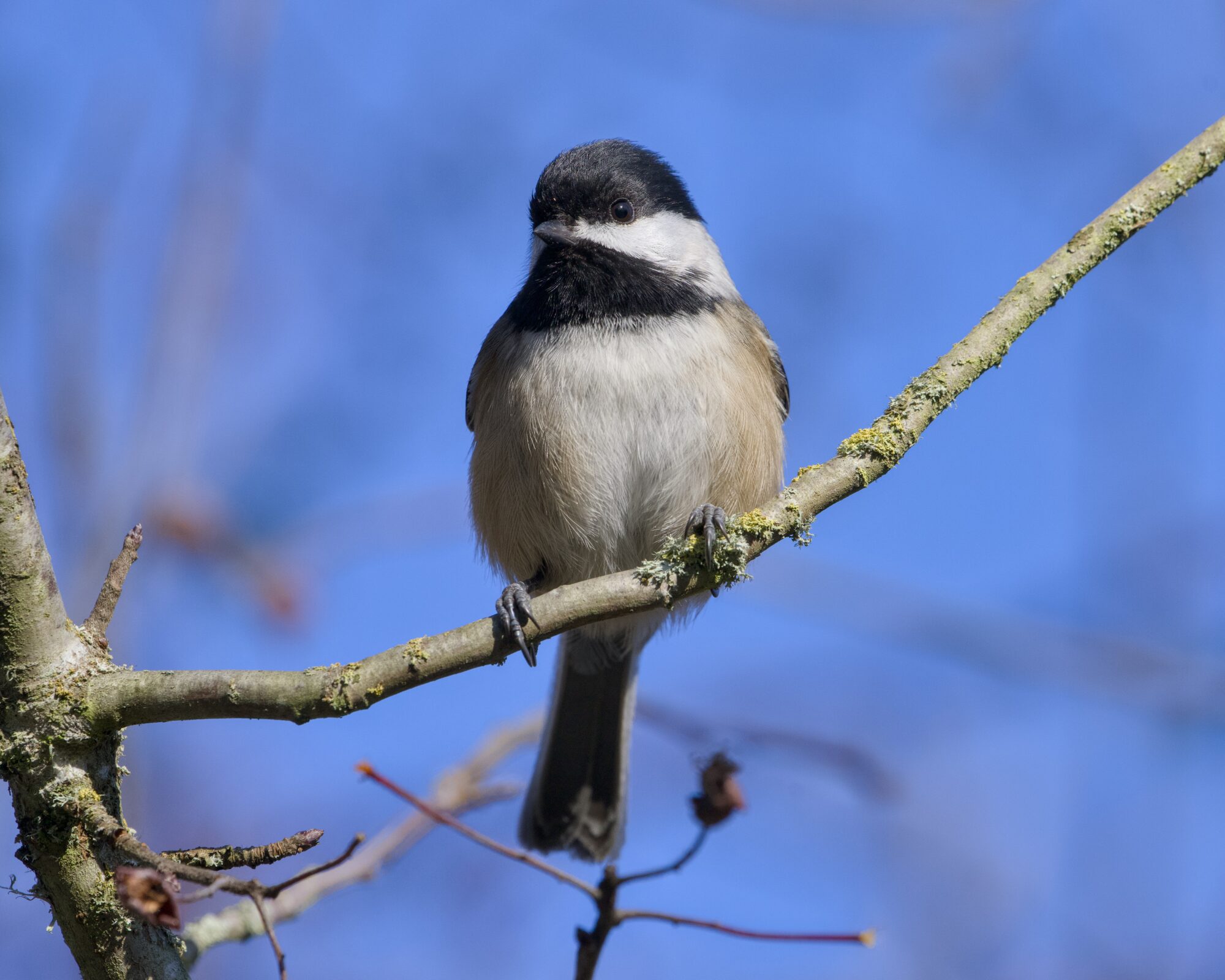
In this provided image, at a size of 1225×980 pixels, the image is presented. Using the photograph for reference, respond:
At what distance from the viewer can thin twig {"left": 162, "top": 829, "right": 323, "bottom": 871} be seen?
1.78 metres

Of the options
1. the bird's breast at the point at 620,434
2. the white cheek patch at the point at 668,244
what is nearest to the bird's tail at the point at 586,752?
the bird's breast at the point at 620,434

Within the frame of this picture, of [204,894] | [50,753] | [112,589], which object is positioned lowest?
[204,894]

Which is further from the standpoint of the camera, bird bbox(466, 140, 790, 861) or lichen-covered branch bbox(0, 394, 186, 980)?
bird bbox(466, 140, 790, 861)

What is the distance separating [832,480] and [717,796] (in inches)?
32.3

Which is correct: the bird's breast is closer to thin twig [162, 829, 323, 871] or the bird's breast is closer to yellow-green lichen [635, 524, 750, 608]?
yellow-green lichen [635, 524, 750, 608]

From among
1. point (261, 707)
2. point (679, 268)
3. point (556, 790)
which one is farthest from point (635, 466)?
point (261, 707)

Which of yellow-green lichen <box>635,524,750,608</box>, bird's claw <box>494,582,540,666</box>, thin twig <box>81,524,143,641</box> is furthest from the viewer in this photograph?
yellow-green lichen <box>635,524,750,608</box>

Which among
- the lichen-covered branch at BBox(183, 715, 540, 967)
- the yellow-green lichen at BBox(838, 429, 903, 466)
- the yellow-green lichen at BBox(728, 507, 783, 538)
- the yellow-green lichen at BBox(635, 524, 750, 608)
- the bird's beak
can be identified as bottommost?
the lichen-covered branch at BBox(183, 715, 540, 967)

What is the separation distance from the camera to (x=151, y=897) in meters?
1.68

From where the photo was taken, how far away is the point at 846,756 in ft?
9.74

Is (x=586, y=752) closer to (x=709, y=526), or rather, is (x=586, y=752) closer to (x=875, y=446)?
(x=709, y=526)

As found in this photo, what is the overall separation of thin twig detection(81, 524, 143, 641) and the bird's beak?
1935 mm

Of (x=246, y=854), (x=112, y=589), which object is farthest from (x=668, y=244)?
(x=246, y=854)

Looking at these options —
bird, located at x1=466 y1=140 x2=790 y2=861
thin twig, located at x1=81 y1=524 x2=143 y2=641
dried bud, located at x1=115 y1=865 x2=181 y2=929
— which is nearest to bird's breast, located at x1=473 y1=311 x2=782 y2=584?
bird, located at x1=466 y1=140 x2=790 y2=861
